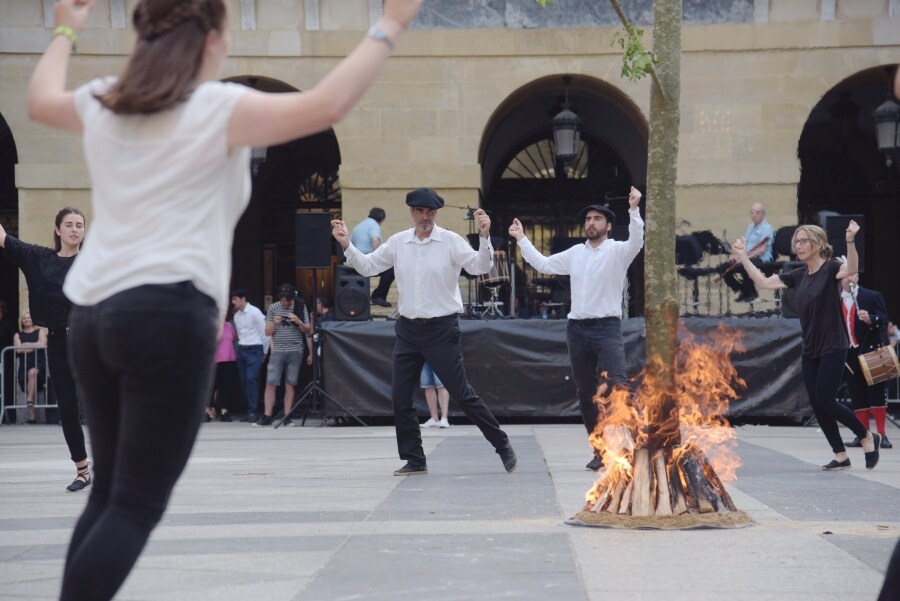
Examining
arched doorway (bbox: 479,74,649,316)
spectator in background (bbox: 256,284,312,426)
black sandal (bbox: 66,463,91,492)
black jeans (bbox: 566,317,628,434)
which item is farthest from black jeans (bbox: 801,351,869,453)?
arched doorway (bbox: 479,74,649,316)

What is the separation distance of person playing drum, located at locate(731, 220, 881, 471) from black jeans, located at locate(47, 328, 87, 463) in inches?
194

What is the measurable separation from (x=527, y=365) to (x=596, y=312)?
7088 mm

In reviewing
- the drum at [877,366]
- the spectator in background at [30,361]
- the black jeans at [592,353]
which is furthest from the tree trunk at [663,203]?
the spectator in background at [30,361]

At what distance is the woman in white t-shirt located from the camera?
316 centimetres

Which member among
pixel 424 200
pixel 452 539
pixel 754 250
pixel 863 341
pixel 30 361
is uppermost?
pixel 424 200

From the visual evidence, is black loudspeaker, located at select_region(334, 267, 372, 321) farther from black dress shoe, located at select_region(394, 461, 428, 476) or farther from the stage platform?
black dress shoe, located at select_region(394, 461, 428, 476)

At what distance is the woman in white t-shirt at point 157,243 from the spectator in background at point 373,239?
14.7 metres

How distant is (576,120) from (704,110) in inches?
80.7

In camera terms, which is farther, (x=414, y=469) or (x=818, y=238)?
(x=818, y=238)

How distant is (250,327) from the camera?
→ 1878 centimetres

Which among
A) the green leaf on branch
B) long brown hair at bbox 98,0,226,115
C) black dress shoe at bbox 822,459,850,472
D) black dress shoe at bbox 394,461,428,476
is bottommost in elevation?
black dress shoe at bbox 822,459,850,472

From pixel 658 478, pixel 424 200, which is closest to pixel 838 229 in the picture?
pixel 424 200

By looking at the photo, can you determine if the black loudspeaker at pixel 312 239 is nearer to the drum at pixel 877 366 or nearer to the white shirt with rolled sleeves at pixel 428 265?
the white shirt with rolled sleeves at pixel 428 265

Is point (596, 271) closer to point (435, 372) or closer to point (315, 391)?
point (435, 372)
